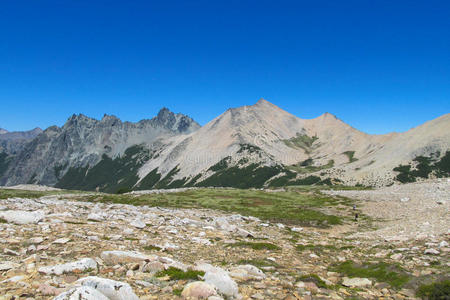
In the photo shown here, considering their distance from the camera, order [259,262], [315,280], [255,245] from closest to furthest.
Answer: [315,280] → [259,262] → [255,245]

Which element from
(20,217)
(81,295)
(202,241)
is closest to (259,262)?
(202,241)

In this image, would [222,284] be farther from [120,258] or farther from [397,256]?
[397,256]

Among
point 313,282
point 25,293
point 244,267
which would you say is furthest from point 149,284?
point 313,282

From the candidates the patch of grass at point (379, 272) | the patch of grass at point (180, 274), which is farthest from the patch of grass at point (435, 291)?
the patch of grass at point (180, 274)

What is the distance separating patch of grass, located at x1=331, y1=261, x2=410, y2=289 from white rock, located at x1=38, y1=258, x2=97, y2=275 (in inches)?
483

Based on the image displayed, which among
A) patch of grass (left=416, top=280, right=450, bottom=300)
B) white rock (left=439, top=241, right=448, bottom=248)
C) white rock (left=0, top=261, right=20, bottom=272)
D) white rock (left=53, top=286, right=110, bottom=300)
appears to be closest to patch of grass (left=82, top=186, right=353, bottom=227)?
white rock (left=439, top=241, right=448, bottom=248)

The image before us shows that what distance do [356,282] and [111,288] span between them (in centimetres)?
1048

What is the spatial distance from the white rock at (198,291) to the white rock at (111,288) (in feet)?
5.34

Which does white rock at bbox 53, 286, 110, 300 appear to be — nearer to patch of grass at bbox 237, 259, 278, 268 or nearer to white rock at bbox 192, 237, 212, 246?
patch of grass at bbox 237, 259, 278, 268

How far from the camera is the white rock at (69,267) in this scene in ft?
32.9

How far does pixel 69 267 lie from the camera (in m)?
10.5

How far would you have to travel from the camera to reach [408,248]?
18.9m

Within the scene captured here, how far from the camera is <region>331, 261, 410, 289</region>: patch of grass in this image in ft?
41.3

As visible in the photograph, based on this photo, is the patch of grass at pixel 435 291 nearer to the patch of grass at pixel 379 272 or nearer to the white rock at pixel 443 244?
the patch of grass at pixel 379 272
